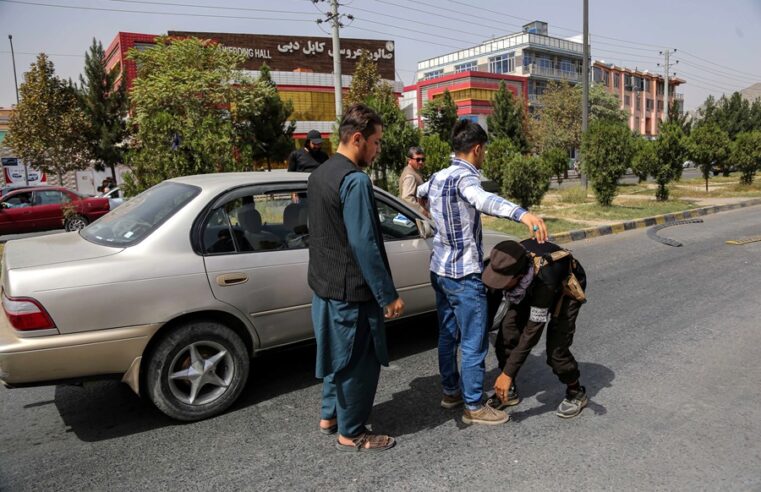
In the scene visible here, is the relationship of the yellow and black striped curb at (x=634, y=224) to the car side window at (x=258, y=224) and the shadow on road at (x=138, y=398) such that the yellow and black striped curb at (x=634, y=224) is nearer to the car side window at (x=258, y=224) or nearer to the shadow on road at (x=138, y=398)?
the shadow on road at (x=138, y=398)

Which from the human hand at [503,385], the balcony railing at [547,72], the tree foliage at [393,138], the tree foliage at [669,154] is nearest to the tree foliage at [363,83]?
the tree foliage at [393,138]

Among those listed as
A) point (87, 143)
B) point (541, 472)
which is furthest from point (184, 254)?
point (87, 143)

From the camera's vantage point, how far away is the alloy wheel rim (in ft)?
11.2

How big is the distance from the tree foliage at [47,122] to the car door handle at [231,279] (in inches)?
1001

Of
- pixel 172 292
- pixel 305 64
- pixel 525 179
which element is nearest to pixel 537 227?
pixel 172 292

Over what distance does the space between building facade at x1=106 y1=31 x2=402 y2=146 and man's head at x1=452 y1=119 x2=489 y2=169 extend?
130 ft

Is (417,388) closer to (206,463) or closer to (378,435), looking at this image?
(378,435)

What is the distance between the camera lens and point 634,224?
1255cm

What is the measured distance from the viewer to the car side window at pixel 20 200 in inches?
624

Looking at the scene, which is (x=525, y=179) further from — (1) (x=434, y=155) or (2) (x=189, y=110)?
(2) (x=189, y=110)

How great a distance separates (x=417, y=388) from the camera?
3977mm

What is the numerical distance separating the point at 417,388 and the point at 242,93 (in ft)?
72.0

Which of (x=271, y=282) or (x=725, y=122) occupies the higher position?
(x=725, y=122)

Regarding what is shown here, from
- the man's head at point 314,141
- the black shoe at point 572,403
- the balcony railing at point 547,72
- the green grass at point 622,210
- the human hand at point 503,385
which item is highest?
the balcony railing at point 547,72
